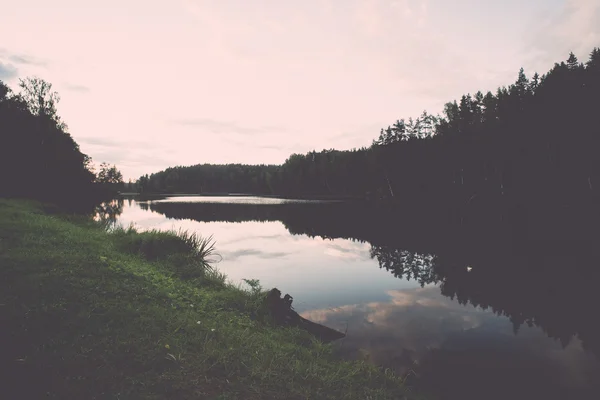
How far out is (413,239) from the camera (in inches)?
1145

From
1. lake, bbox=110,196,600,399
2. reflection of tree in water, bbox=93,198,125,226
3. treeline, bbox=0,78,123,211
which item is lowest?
reflection of tree in water, bbox=93,198,125,226

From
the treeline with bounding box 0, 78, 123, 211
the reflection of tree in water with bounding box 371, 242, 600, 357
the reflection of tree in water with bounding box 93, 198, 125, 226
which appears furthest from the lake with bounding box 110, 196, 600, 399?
the treeline with bounding box 0, 78, 123, 211

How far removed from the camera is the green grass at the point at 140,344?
17.1 ft

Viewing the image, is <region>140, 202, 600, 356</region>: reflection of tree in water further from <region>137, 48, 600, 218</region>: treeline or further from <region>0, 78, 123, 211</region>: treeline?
<region>0, 78, 123, 211</region>: treeline

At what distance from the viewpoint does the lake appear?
8.34 metres

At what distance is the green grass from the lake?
93.9 inches

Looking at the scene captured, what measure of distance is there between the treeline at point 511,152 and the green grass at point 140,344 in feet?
151

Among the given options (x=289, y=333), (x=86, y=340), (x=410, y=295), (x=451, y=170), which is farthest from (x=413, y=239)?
(x=451, y=170)

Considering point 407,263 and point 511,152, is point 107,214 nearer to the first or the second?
point 407,263

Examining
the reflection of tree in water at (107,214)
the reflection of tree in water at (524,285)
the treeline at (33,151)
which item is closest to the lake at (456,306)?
the reflection of tree in water at (524,285)

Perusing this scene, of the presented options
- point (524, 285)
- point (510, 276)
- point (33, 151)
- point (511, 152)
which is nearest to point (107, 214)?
point (33, 151)

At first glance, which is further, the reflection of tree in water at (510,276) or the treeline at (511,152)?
the treeline at (511,152)

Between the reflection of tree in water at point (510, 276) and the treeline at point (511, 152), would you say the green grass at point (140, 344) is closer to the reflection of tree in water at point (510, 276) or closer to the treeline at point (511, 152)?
the reflection of tree in water at point (510, 276)

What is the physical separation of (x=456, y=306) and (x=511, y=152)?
4242 centimetres
